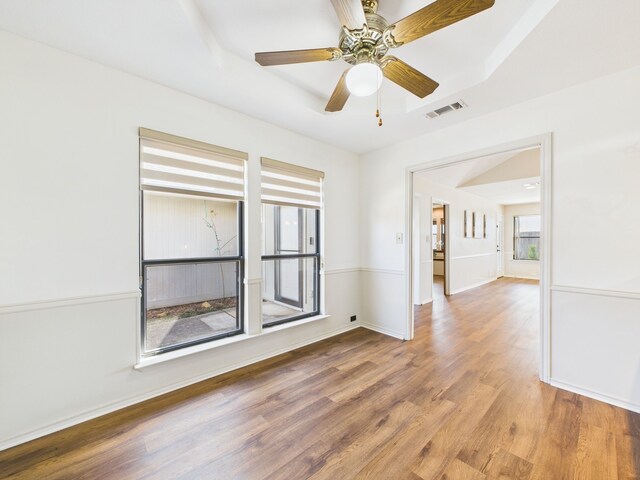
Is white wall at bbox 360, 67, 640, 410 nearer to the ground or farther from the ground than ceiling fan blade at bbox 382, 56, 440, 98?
nearer to the ground

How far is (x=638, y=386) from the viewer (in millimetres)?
2039

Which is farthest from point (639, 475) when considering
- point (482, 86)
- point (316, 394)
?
point (482, 86)

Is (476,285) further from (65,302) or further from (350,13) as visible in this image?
(65,302)

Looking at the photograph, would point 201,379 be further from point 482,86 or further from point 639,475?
point 482,86

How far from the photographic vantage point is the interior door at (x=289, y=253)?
132 inches

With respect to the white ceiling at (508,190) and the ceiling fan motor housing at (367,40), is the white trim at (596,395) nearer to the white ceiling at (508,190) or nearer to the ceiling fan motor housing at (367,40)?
the ceiling fan motor housing at (367,40)

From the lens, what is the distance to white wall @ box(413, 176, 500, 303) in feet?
18.5

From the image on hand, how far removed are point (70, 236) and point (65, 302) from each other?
0.47 metres

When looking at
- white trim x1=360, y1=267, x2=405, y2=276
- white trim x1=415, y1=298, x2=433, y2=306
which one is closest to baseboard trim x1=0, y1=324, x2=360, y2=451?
white trim x1=360, y1=267, x2=405, y2=276

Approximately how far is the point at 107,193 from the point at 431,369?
329cm

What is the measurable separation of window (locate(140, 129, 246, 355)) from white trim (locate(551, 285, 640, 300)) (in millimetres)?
2996

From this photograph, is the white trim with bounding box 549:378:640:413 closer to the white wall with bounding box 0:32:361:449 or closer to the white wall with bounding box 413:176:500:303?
the white wall with bounding box 413:176:500:303

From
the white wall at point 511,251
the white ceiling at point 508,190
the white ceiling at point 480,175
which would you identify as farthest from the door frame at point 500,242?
the white ceiling at point 480,175

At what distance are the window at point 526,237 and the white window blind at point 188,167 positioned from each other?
9888 mm
